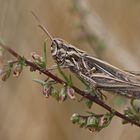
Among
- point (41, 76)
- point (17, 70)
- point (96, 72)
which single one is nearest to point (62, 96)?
point (17, 70)

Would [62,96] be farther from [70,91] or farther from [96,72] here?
[96,72]

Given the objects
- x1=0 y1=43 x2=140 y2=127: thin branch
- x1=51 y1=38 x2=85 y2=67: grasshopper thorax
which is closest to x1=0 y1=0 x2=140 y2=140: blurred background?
x1=51 y1=38 x2=85 y2=67: grasshopper thorax

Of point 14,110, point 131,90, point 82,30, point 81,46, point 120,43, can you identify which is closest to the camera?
point 131,90

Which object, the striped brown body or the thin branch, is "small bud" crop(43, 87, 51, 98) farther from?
the striped brown body

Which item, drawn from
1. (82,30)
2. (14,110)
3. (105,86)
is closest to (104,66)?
(105,86)

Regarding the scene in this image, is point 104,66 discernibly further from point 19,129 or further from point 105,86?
point 19,129

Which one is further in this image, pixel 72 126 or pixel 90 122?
pixel 72 126
